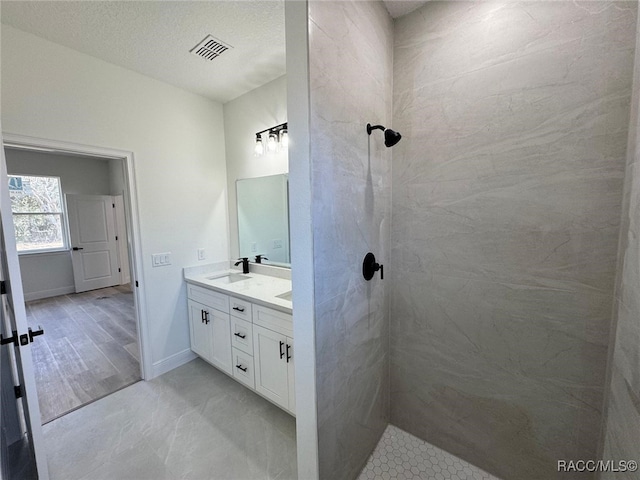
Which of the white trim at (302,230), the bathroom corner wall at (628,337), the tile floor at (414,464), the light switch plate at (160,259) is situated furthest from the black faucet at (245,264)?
the bathroom corner wall at (628,337)

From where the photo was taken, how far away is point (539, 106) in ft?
3.69

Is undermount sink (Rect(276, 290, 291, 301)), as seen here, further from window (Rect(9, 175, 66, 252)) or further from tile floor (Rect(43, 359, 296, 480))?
window (Rect(9, 175, 66, 252))

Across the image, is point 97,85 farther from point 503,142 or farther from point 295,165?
point 503,142

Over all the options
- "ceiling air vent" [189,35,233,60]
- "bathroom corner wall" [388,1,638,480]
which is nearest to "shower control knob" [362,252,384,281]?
"bathroom corner wall" [388,1,638,480]

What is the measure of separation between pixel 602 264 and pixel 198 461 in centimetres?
234

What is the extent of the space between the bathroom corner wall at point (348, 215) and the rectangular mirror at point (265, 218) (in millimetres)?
1106

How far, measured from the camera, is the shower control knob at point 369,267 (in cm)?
133

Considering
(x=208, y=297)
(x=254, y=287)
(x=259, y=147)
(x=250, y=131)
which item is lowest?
(x=208, y=297)

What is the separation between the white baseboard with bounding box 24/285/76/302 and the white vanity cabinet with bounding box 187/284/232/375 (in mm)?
4240

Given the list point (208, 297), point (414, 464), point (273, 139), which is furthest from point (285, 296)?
point (273, 139)

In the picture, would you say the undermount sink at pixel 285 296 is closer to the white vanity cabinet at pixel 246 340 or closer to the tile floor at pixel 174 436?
the white vanity cabinet at pixel 246 340

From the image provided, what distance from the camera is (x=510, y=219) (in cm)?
122

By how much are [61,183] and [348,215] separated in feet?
19.9

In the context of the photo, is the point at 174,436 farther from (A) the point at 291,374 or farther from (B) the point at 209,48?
(B) the point at 209,48
